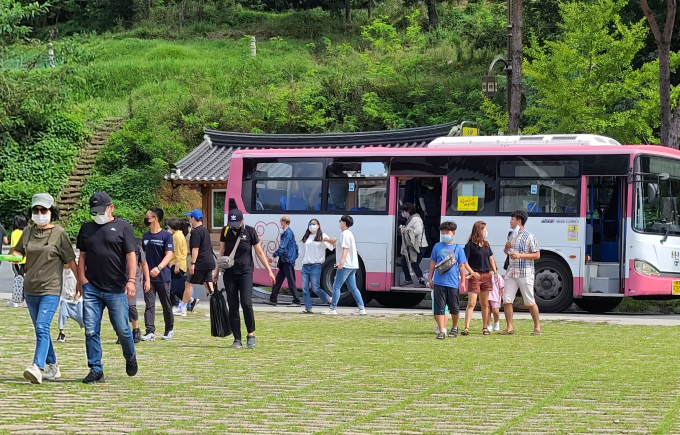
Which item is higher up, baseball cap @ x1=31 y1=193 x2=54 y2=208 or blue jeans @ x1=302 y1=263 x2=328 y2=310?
baseball cap @ x1=31 y1=193 x2=54 y2=208

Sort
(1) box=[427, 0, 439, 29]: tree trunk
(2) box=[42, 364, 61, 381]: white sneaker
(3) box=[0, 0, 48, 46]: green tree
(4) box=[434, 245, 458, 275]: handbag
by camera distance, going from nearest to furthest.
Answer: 1. (2) box=[42, 364, 61, 381]: white sneaker
2. (4) box=[434, 245, 458, 275]: handbag
3. (3) box=[0, 0, 48, 46]: green tree
4. (1) box=[427, 0, 439, 29]: tree trunk

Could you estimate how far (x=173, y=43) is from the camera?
5838 centimetres

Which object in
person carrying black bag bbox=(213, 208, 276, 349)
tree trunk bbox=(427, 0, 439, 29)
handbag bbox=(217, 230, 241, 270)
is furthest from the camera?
tree trunk bbox=(427, 0, 439, 29)

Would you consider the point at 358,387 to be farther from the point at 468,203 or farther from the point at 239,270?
the point at 468,203

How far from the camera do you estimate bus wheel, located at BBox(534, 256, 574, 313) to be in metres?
21.1

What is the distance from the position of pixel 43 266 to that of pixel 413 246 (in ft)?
41.8

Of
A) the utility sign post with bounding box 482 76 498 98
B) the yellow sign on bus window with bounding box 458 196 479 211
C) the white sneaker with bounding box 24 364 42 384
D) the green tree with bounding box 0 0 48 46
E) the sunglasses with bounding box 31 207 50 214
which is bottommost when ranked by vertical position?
the white sneaker with bounding box 24 364 42 384

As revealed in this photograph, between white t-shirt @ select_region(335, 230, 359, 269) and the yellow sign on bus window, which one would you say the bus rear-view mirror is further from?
white t-shirt @ select_region(335, 230, 359, 269)

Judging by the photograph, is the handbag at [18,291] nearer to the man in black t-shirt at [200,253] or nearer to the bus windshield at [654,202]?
the man in black t-shirt at [200,253]

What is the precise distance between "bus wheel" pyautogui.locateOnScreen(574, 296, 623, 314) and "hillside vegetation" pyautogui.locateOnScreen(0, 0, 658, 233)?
755 centimetres

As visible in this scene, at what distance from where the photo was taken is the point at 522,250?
15.7 meters

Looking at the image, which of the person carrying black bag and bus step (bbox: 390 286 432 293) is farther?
bus step (bbox: 390 286 432 293)

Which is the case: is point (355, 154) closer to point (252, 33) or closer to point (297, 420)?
point (297, 420)

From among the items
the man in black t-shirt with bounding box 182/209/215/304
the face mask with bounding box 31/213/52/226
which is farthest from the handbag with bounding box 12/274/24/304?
the face mask with bounding box 31/213/52/226
